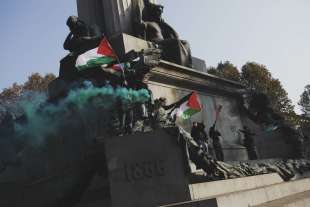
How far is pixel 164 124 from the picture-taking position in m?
8.73

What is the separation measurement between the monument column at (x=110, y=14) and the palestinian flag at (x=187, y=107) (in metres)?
4.03

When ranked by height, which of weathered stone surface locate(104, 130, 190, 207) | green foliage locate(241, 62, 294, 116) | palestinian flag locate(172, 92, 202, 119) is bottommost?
weathered stone surface locate(104, 130, 190, 207)

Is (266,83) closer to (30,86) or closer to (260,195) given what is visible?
(30,86)

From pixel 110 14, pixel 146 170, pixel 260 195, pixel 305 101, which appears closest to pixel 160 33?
pixel 110 14

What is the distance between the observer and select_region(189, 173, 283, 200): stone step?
653 cm

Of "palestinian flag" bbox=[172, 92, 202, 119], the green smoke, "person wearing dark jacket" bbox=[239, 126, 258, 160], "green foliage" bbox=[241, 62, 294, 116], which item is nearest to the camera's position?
the green smoke

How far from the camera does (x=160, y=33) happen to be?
47.1ft

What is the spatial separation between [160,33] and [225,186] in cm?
832

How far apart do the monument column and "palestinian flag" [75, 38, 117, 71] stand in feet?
11.3

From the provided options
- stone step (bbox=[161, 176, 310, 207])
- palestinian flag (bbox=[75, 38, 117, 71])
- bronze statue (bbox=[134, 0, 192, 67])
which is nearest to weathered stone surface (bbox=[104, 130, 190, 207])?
stone step (bbox=[161, 176, 310, 207])

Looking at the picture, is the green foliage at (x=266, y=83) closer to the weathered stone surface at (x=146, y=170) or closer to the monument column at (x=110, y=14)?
the monument column at (x=110, y=14)

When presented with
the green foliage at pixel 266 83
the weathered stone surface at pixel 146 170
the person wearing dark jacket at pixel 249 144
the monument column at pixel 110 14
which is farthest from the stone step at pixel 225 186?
the green foliage at pixel 266 83

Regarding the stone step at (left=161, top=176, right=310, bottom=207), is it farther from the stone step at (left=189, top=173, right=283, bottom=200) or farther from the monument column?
the monument column

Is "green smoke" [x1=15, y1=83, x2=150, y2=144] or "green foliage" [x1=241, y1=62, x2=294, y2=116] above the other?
"green foliage" [x1=241, y1=62, x2=294, y2=116]
